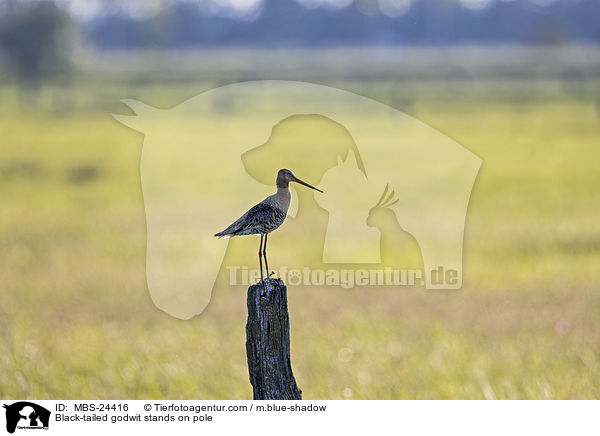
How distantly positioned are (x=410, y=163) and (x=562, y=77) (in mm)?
31847

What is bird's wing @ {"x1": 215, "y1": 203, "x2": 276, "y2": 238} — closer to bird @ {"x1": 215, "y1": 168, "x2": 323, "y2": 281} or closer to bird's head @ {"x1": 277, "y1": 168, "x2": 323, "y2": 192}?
bird @ {"x1": 215, "y1": 168, "x2": 323, "y2": 281}

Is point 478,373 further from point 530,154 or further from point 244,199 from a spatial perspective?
point 530,154

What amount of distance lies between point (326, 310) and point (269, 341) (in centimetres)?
697

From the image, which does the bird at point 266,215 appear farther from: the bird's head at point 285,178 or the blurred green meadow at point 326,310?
the blurred green meadow at point 326,310

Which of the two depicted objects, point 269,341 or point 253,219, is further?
point 269,341

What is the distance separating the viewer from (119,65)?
74.6m

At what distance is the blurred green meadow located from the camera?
8.24 m

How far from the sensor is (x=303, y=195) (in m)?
13.2

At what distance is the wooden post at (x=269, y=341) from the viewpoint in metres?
4.22

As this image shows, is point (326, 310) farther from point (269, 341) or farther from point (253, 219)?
point (253, 219)
